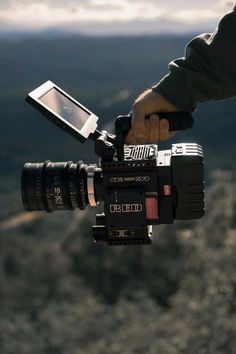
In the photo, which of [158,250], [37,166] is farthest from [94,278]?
[37,166]

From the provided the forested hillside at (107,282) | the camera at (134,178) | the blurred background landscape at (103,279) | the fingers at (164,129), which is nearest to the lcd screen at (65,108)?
the camera at (134,178)

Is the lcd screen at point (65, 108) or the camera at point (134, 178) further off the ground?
the lcd screen at point (65, 108)

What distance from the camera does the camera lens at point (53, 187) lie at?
264 cm

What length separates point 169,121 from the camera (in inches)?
99.2

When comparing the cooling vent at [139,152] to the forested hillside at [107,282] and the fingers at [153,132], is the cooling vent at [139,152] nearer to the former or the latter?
the fingers at [153,132]

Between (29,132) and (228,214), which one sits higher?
(29,132)

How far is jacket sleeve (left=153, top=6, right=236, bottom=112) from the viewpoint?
2.45m

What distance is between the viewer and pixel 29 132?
84.6 feet

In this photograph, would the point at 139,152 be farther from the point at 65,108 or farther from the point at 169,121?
the point at 65,108

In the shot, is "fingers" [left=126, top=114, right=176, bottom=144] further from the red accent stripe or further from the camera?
the red accent stripe

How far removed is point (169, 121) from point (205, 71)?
192 mm

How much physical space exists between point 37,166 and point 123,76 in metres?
25.2

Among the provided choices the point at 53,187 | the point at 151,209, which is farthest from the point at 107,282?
the point at 151,209

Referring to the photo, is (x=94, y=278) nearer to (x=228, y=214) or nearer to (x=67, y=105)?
(x=228, y=214)
